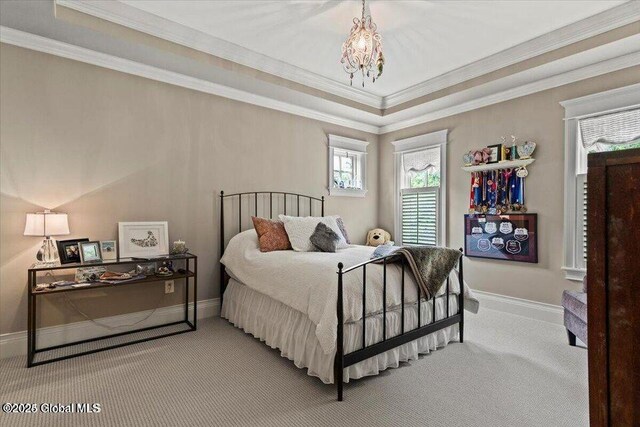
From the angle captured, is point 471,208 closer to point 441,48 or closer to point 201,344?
point 441,48

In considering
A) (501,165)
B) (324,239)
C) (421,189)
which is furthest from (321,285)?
(421,189)

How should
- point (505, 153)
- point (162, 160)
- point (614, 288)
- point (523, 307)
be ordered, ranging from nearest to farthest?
point (614, 288) → point (162, 160) → point (523, 307) → point (505, 153)

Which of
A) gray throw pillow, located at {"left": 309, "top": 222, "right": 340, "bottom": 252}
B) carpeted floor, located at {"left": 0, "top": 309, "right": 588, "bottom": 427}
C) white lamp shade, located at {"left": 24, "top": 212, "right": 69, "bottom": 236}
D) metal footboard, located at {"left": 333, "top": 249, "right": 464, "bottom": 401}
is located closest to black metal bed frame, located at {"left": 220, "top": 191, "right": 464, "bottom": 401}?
metal footboard, located at {"left": 333, "top": 249, "right": 464, "bottom": 401}

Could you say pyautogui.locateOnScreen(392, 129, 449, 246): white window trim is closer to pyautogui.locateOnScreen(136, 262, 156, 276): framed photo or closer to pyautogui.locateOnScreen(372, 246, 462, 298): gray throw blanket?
pyautogui.locateOnScreen(372, 246, 462, 298): gray throw blanket

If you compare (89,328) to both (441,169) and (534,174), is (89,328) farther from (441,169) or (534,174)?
(534,174)

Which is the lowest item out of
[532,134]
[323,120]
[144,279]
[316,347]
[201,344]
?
[201,344]

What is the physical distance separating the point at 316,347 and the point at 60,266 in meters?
2.09

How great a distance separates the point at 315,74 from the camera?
389cm

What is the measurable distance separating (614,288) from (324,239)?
2845mm

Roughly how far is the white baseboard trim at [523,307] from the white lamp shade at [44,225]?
174 inches

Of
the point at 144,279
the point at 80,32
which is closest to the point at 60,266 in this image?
the point at 144,279

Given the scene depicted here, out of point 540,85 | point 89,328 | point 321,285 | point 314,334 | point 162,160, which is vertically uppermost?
point 540,85

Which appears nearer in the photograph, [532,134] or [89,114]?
[89,114]

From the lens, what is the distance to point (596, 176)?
0.68 m
